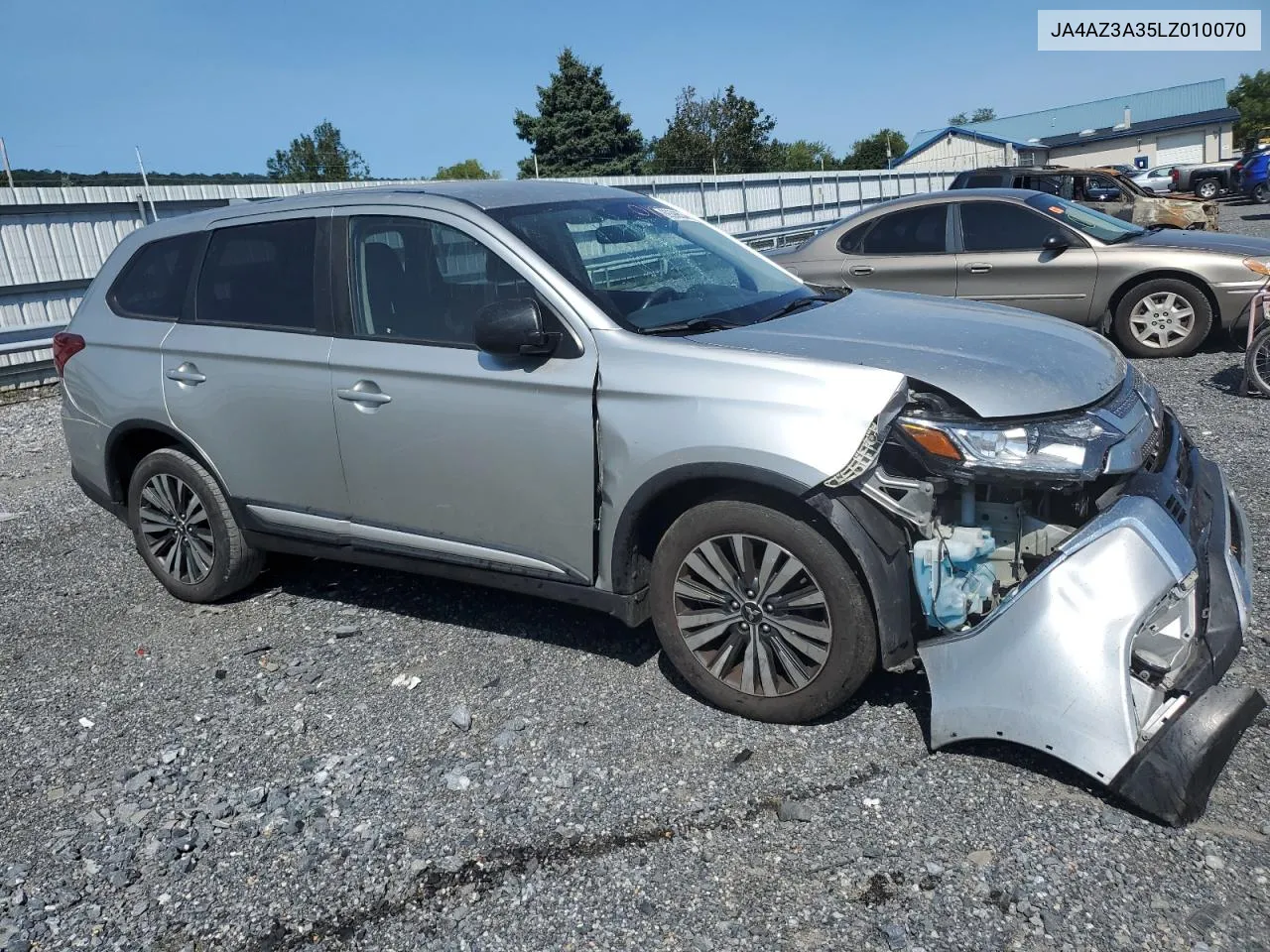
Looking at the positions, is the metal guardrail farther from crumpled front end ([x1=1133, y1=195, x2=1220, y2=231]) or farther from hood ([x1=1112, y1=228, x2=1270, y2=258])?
crumpled front end ([x1=1133, y1=195, x2=1220, y2=231])

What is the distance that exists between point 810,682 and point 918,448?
88cm

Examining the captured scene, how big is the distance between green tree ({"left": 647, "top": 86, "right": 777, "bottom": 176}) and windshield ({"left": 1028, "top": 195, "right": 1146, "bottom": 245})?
5345cm

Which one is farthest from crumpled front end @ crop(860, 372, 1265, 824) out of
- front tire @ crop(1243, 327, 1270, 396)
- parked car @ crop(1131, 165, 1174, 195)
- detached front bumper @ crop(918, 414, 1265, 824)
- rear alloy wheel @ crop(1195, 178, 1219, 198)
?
parked car @ crop(1131, 165, 1174, 195)

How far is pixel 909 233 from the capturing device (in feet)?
31.0

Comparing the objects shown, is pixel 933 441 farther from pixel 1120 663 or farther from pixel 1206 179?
pixel 1206 179

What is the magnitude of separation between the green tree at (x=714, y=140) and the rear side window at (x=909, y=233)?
53142 millimetres

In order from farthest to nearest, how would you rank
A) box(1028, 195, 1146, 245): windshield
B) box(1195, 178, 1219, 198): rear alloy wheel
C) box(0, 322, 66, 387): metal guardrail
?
1. box(1195, 178, 1219, 198): rear alloy wheel
2. box(0, 322, 66, 387): metal guardrail
3. box(1028, 195, 1146, 245): windshield

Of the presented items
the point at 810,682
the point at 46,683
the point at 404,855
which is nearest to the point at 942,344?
the point at 810,682

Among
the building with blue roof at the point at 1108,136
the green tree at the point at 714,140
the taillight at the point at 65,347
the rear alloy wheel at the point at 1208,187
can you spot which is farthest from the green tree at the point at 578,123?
the taillight at the point at 65,347

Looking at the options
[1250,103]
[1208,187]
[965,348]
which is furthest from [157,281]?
[1250,103]

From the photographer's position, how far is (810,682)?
336 centimetres

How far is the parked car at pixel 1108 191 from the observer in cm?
1391

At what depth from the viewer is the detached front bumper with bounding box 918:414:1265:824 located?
9.12 ft

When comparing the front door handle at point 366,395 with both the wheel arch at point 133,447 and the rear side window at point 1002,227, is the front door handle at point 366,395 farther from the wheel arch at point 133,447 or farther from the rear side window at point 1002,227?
the rear side window at point 1002,227
